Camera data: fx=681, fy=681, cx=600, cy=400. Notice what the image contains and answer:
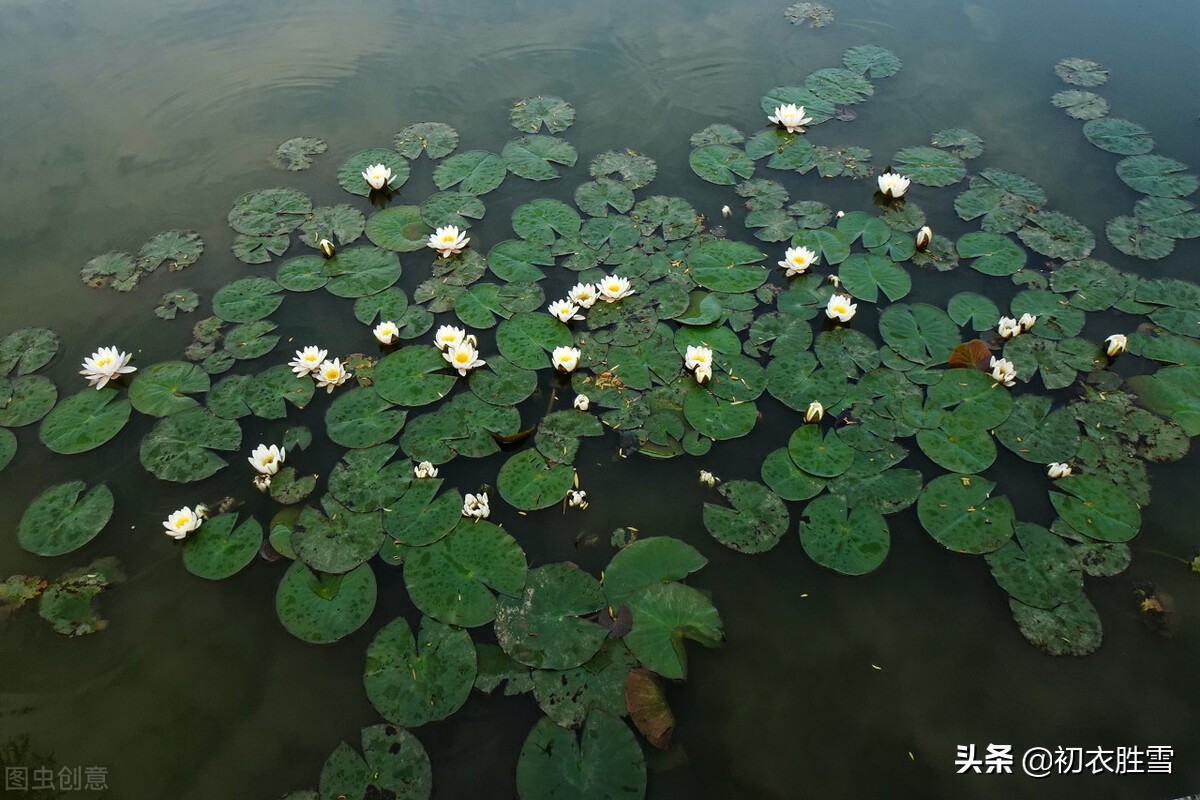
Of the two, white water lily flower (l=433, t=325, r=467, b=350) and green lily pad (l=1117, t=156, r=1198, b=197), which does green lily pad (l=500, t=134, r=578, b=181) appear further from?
green lily pad (l=1117, t=156, r=1198, b=197)

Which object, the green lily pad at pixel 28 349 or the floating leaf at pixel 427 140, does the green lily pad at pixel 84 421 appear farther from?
the floating leaf at pixel 427 140

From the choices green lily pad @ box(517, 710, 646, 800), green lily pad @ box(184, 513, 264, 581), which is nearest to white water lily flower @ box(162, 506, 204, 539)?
green lily pad @ box(184, 513, 264, 581)

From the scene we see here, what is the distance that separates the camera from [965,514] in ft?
14.1

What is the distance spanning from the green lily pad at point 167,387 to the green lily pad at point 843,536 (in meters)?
4.41

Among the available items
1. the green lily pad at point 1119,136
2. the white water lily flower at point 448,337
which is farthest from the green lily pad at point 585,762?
the green lily pad at point 1119,136

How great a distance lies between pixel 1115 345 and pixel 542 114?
218 inches

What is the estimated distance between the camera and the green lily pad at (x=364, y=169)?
646 centimetres

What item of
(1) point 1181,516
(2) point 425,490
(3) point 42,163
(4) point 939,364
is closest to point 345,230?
(2) point 425,490

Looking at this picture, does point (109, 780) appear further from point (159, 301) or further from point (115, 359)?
point (159, 301)

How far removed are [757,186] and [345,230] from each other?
3795 millimetres

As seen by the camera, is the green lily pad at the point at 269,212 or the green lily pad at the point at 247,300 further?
the green lily pad at the point at 269,212

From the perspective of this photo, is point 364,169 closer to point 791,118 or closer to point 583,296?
point 583,296

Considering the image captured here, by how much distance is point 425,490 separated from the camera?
14.5 ft

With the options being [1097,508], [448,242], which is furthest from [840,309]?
[448,242]
